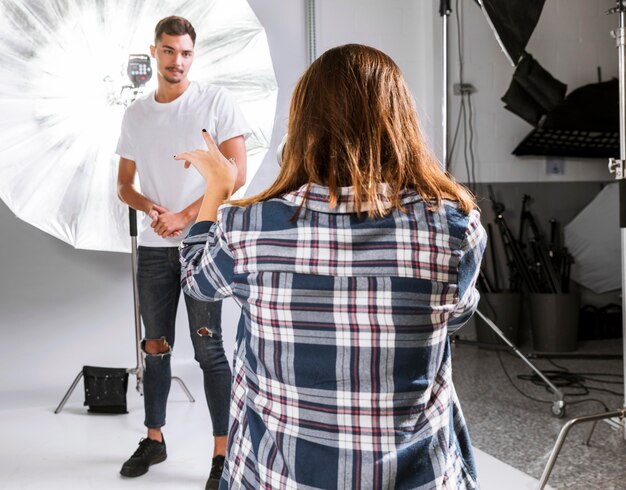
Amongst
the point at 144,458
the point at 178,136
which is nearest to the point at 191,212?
the point at 178,136

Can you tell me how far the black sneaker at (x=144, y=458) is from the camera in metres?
2.21

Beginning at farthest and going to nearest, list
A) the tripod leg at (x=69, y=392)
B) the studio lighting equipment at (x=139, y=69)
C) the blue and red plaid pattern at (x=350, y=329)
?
the tripod leg at (x=69, y=392), the studio lighting equipment at (x=139, y=69), the blue and red plaid pattern at (x=350, y=329)

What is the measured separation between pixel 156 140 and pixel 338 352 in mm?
1620

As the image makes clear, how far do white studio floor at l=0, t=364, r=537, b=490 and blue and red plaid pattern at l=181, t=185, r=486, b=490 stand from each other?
1299 millimetres

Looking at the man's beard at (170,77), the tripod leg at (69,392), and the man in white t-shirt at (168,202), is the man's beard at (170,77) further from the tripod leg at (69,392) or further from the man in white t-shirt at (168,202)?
the tripod leg at (69,392)

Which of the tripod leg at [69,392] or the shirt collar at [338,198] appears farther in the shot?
the tripod leg at [69,392]

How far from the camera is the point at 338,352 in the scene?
2.97 feet

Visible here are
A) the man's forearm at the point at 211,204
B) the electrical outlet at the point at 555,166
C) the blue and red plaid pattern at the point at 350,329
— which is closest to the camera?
the blue and red plaid pattern at the point at 350,329

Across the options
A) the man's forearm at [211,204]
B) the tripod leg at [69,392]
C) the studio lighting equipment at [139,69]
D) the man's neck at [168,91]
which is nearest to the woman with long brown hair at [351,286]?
the man's forearm at [211,204]

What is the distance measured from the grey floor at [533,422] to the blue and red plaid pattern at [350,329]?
4.47 feet

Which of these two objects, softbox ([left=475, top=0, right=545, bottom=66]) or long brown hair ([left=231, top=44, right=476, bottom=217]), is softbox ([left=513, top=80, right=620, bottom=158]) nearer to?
softbox ([left=475, top=0, right=545, bottom=66])

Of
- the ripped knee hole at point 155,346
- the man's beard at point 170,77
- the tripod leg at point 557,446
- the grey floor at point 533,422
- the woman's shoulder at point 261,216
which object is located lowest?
the grey floor at point 533,422

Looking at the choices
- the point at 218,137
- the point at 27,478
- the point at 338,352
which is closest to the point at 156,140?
the point at 218,137

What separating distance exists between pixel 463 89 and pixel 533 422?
7.01ft
